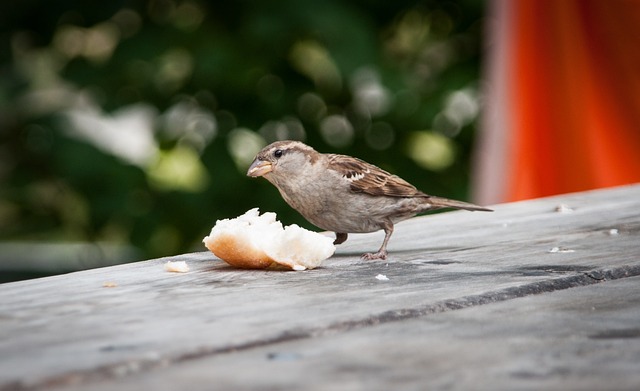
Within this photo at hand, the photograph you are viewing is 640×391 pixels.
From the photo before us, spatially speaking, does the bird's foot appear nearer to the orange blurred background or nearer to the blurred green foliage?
the blurred green foliage

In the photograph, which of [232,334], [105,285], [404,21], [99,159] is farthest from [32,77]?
[232,334]

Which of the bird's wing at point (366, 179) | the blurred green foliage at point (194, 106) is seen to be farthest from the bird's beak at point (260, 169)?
the blurred green foliage at point (194, 106)

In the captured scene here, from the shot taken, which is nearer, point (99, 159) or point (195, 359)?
point (195, 359)

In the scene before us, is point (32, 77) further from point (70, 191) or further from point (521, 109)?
point (521, 109)

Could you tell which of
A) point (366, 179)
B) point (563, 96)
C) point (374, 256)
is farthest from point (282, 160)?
point (563, 96)

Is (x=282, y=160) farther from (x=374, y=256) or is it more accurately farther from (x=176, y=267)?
(x=176, y=267)

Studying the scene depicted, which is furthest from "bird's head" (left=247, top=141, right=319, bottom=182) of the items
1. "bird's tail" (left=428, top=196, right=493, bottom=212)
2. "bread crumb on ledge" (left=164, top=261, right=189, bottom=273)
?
"bread crumb on ledge" (left=164, top=261, right=189, bottom=273)
